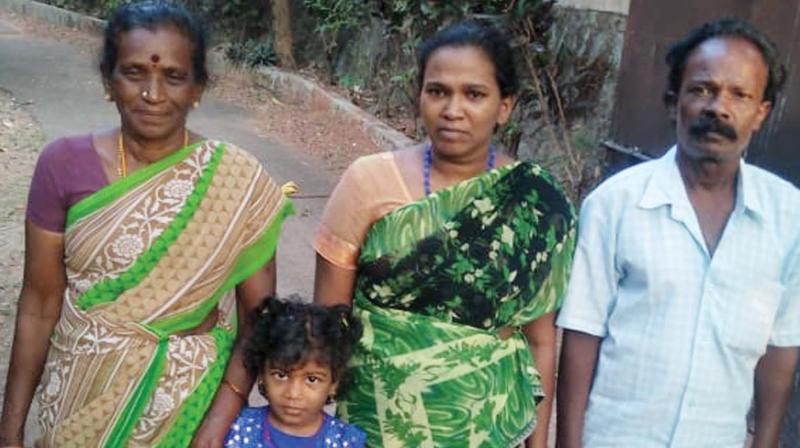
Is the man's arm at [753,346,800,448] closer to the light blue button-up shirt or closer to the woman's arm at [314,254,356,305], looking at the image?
the light blue button-up shirt

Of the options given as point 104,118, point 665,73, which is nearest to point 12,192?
point 104,118

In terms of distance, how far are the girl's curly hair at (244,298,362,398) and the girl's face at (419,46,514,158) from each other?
0.44m

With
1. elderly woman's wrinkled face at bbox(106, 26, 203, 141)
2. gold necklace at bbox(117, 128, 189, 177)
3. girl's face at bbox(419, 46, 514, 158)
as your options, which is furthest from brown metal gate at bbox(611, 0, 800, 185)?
gold necklace at bbox(117, 128, 189, 177)

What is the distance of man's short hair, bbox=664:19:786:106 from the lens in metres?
1.93

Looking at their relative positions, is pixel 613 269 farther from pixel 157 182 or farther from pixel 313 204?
pixel 313 204

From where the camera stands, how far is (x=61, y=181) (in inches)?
74.0

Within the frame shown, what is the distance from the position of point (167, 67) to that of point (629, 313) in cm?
111

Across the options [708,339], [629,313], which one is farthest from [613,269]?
[708,339]

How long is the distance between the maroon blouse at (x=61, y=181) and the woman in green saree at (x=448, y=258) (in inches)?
19.8

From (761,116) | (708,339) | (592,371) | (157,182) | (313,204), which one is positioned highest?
(761,116)

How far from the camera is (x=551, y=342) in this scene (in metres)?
2.11

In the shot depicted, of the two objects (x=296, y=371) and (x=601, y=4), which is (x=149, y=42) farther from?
(x=601, y=4)

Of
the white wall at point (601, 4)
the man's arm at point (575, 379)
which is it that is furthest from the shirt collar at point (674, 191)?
the white wall at point (601, 4)

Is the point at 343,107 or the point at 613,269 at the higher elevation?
the point at 613,269
